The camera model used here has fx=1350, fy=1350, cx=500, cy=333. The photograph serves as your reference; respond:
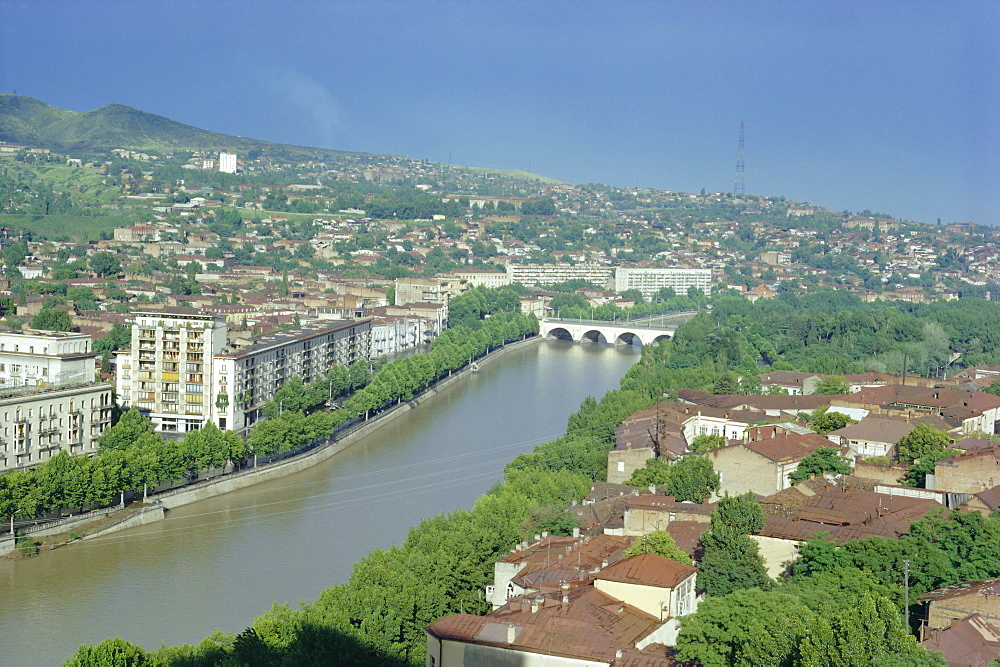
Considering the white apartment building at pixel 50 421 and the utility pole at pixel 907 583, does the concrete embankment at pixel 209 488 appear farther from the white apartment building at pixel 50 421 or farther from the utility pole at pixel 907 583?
the utility pole at pixel 907 583

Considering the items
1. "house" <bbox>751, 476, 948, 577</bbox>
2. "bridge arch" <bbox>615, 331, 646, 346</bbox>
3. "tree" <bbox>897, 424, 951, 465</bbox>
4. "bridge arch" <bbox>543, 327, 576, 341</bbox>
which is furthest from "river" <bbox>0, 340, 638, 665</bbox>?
"bridge arch" <bbox>543, 327, 576, 341</bbox>

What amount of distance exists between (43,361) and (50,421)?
181cm

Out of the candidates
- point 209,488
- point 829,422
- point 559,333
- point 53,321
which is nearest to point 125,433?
point 209,488

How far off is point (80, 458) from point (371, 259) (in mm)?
27192

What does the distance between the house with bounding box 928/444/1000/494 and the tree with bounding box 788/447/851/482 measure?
0.80m

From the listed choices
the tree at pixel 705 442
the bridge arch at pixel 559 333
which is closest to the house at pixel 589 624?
the tree at pixel 705 442

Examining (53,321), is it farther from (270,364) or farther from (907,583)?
(907,583)

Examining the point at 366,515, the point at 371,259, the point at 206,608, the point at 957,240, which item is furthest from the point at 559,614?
the point at 957,240

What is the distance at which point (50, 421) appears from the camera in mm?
11391

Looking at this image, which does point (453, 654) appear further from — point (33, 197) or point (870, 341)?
point (33, 197)

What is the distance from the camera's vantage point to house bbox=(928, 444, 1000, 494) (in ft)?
29.0

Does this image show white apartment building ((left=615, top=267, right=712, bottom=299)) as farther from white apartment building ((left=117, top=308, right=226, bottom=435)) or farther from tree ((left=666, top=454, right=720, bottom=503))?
tree ((left=666, top=454, right=720, bottom=503))

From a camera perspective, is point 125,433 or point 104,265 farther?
point 104,265

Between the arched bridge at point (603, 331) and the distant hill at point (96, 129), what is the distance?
36.8 meters
